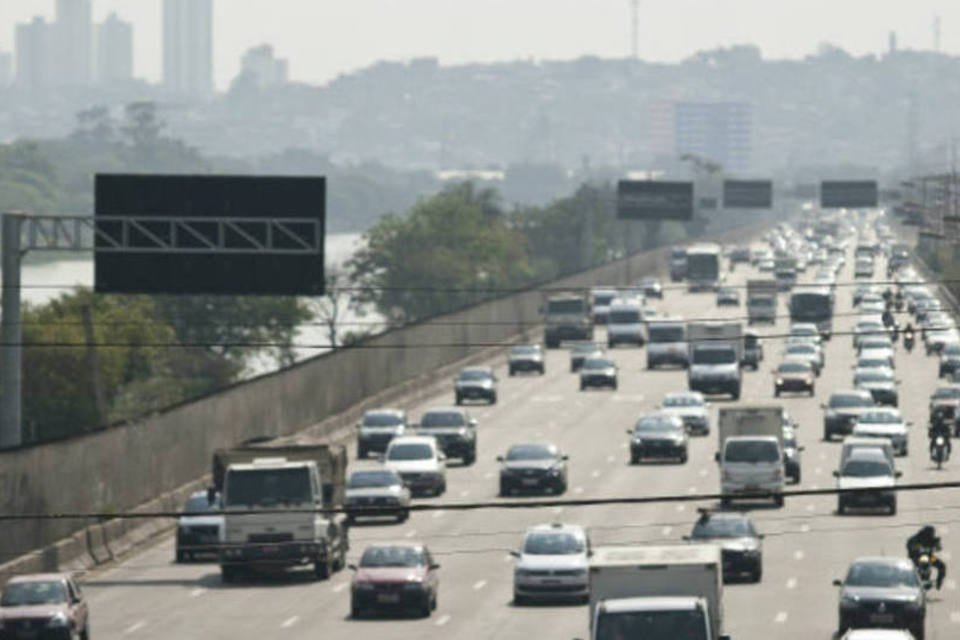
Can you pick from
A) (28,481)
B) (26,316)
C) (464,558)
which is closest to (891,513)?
(464,558)

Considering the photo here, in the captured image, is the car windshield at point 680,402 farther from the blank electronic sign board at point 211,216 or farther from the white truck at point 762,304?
the white truck at point 762,304

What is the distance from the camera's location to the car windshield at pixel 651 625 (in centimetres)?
3388

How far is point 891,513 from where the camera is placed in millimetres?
68500

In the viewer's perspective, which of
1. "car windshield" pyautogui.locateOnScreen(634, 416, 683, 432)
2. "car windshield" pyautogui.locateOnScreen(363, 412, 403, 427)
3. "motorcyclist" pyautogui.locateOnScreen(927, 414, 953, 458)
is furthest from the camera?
"car windshield" pyautogui.locateOnScreen(363, 412, 403, 427)

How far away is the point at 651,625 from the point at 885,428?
166ft

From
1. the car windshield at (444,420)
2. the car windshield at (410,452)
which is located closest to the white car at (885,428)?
the car windshield at (444,420)

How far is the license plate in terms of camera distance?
44.1 m

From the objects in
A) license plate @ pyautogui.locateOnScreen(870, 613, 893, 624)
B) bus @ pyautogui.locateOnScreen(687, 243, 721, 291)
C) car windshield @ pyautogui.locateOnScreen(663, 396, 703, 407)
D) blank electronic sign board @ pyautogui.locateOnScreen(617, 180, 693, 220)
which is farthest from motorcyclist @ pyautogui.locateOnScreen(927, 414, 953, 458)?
bus @ pyautogui.locateOnScreen(687, 243, 721, 291)

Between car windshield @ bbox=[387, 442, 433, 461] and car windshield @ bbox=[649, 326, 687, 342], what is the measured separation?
49.8m

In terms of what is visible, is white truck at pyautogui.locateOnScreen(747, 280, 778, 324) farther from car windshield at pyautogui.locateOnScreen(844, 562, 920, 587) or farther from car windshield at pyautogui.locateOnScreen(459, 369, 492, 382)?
car windshield at pyautogui.locateOnScreen(844, 562, 920, 587)

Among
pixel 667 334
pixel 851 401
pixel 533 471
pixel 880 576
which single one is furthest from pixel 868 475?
pixel 667 334

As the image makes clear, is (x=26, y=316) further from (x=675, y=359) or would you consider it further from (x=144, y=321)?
(x=675, y=359)

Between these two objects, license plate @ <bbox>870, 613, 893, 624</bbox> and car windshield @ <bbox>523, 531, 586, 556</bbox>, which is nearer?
license plate @ <bbox>870, 613, 893, 624</bbox>

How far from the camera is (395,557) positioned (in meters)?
50.0
